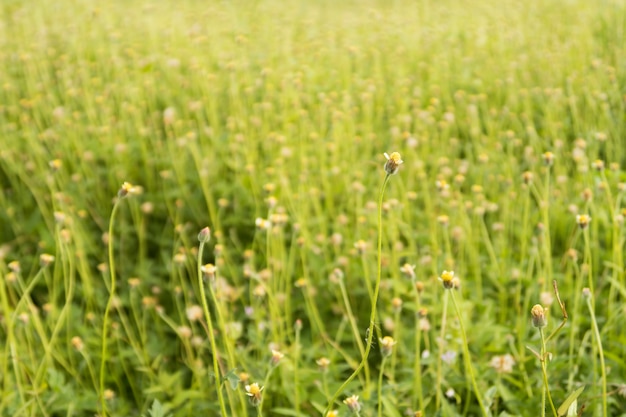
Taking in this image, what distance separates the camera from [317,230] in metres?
2.44

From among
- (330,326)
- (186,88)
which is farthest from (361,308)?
(186,88)

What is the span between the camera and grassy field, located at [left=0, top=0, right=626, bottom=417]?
1.62m

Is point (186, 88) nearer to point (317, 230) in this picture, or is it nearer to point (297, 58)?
point (297, 58)

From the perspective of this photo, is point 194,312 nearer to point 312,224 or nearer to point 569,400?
point 312,224

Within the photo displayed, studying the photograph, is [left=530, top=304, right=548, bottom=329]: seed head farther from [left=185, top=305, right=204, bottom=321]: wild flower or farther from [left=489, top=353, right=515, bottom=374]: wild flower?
[left=185, top=305, right=204, bottom=321]: wild flower

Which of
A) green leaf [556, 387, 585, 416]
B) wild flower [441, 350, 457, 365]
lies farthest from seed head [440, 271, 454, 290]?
wild flower [441, 350, 457, 365]

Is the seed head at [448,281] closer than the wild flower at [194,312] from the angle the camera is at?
Yes

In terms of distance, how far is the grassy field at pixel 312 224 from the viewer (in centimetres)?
162

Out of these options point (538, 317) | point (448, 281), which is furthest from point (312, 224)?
point (538, 317)

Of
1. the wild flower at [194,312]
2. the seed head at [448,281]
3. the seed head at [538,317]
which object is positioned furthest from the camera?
the wild flower at [194,312]

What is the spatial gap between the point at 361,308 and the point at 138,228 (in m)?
0.95


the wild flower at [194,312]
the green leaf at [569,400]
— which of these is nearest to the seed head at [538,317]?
the green leaf at [569,400]

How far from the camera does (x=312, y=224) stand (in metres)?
2.39

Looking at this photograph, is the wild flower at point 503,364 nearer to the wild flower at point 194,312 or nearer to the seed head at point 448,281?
the seed head at point 448,281
